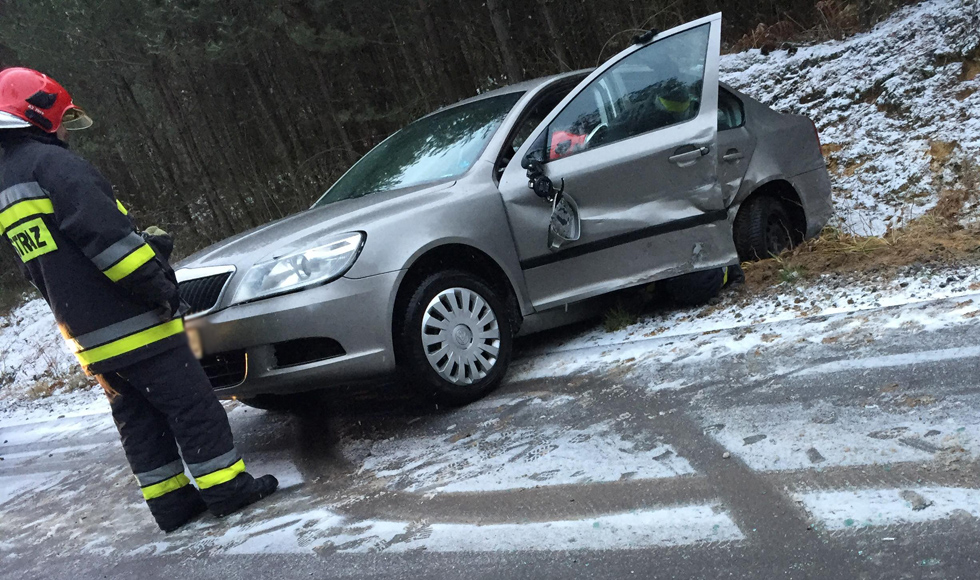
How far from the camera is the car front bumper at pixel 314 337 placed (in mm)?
3779

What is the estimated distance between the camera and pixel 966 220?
5.56 metres

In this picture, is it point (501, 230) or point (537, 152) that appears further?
point (537, 152)

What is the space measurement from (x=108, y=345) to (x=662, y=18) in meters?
11.8

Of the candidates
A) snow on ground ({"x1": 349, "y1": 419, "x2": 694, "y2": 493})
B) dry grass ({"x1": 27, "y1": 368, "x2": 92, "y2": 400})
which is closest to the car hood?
snow on ground ({"x1": 349, "y1": 419, "x2": 694, "y2": 493})

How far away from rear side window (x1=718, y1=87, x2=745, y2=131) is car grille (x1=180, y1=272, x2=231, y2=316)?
3090 mm

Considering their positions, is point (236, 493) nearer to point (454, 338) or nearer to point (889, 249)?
point (454, 338)

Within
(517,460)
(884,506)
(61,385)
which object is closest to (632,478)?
(517,460)

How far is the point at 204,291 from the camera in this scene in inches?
156

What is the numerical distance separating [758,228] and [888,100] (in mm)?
3608

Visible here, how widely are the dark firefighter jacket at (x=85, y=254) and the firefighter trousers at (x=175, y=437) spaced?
0.13 m

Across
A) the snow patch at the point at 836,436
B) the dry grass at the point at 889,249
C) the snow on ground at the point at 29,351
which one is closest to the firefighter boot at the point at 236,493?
the snow patch at the point at 836,436

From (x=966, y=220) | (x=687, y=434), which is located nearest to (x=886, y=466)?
(x=687, y=434)

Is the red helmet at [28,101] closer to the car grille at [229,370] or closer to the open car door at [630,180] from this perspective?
the car grille at [229,370]

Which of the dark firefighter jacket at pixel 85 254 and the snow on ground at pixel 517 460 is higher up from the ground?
the dark firefighter jacket at pixel 85 254
